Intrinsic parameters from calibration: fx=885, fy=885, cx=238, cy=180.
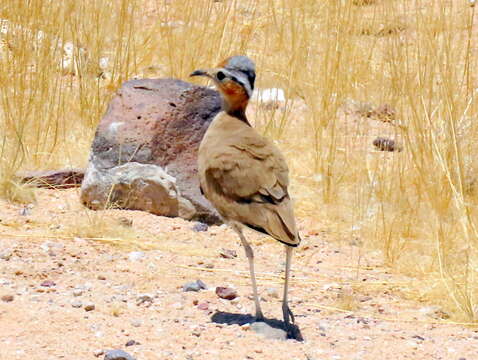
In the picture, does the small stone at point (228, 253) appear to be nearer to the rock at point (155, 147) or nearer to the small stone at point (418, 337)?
the rock at point (155, 147)

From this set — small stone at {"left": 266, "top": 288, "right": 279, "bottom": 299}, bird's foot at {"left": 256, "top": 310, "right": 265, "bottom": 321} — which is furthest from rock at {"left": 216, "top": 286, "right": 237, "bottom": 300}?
bird's foot at {"left": 256, "top": 310, "right": 265, "bottom": 321}

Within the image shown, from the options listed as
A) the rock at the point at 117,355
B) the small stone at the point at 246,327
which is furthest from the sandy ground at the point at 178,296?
the rock at the point at 117,355

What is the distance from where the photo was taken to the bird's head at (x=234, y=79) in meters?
4.04

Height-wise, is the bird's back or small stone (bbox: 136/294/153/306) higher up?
the bird's back

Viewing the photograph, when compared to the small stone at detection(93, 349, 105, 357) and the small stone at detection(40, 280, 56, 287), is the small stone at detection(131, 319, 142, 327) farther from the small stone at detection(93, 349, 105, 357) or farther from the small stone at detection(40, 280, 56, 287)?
the small stone at detection(40, 280, 56, 287)

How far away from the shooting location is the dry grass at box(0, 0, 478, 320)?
5.36 m

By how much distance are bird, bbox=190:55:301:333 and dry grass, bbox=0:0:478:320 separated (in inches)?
46.2

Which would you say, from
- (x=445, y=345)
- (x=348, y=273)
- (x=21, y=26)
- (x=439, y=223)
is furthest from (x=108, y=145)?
(x=445, y=345)

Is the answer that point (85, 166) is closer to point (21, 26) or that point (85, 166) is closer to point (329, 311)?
point (21, 26)

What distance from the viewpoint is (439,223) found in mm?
5148

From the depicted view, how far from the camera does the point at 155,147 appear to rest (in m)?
5.74

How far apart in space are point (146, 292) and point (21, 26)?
275 cm

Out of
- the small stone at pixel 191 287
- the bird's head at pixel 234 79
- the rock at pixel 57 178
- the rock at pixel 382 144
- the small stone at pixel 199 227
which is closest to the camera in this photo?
the bird's head at pixel 234 79

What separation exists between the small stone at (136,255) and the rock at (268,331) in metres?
1.26
